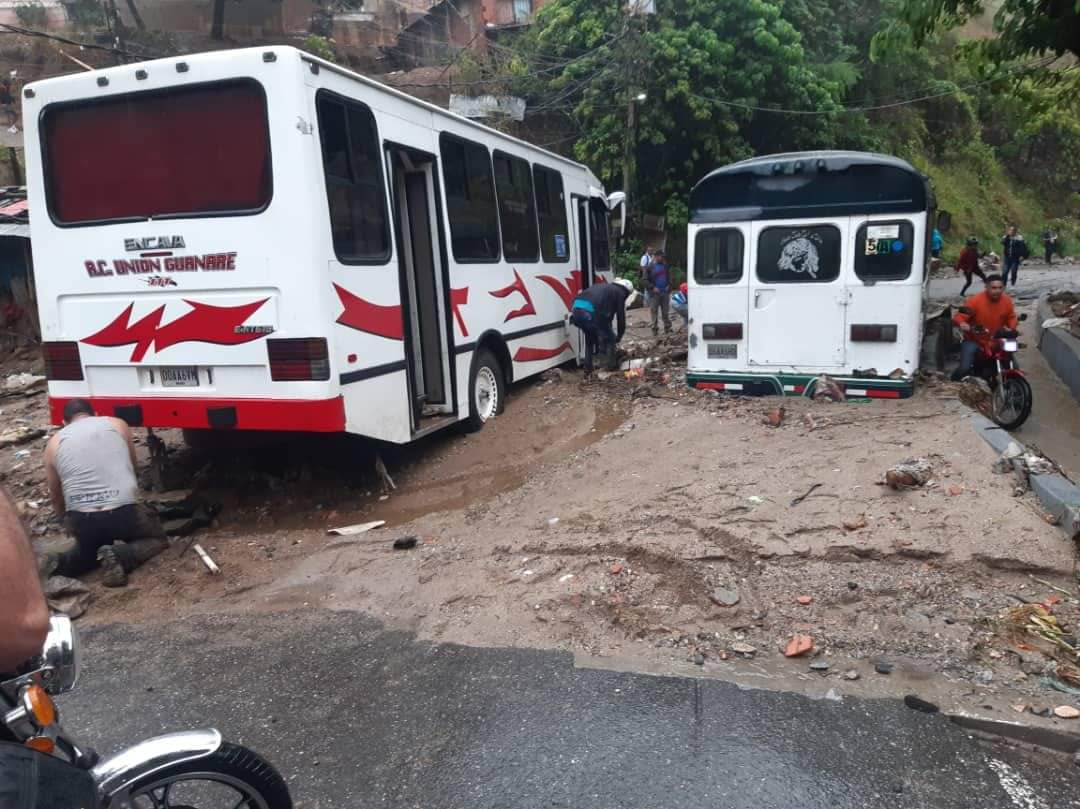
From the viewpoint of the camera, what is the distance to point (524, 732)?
348 cm

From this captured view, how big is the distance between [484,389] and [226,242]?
3631 millimetres

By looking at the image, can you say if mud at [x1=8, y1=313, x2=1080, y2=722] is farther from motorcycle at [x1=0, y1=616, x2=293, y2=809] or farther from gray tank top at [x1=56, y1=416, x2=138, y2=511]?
motorcycle at [x1=0, y1=616, x2=293, y2=809]

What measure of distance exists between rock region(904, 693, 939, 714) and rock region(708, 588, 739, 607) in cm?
108

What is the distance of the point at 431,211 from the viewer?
24.3ft

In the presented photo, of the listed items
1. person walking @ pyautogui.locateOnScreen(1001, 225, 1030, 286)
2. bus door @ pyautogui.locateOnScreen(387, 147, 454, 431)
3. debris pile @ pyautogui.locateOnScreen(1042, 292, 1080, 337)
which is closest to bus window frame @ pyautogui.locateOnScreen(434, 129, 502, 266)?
bus door @ pyautogui.locateOnScreen(387, 147, 454, 431)

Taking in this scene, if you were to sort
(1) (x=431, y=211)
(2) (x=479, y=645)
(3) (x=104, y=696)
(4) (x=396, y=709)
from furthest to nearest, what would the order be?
(1) (x=431, y=211)
(2) (x=479, y=645)
(3) (x=104, y=696)
(4) (x=396, y=709)

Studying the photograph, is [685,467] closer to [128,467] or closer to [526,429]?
[526,429]

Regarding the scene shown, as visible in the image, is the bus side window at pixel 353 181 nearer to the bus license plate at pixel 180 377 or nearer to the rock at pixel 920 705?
the bus license plate at pixel 180 377

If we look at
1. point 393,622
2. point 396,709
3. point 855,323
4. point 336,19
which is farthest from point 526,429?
point 336,19

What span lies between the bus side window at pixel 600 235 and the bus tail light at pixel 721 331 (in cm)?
386

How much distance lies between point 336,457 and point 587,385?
3.99 metres

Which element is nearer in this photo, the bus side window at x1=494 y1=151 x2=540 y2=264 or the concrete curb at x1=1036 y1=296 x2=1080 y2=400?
the bus side window at x1=494 y1=151 x2=540 y2=264

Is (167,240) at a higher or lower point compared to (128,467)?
higher

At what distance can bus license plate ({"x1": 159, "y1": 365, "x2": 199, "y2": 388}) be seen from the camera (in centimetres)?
607
